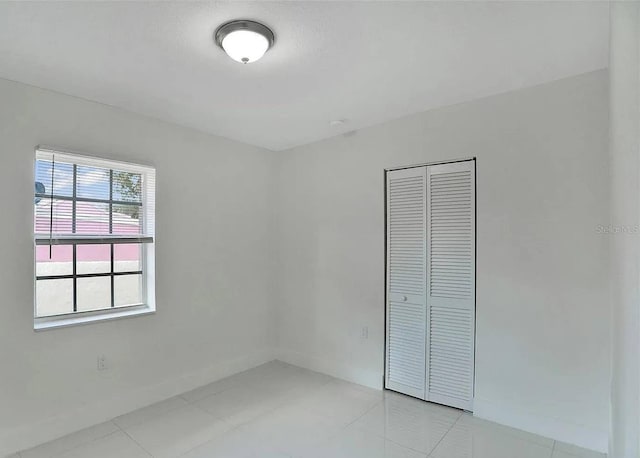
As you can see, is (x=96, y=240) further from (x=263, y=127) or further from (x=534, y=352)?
(x=534, y=352)

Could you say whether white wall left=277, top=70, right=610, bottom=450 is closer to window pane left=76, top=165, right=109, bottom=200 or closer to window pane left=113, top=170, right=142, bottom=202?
window pane left=113, top=170, right=142, bottom=202

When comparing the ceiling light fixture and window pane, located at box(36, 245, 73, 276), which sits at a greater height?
the ceiling light fixture

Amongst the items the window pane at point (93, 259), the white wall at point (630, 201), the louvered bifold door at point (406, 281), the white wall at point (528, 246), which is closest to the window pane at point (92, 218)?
the window pane at point (93, 259)

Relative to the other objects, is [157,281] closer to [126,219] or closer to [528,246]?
[126,219]

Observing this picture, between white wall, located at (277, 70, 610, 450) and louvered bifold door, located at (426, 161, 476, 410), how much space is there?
0.09 m

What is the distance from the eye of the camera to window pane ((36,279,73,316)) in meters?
2.54

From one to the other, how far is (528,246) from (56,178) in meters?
3.47

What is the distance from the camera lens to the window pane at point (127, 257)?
2958 millimetres

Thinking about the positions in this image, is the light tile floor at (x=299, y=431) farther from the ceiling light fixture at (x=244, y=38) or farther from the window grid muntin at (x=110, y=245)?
the ceiling light fixture at (x=244, y=38)

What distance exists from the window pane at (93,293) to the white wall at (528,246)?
219 cm

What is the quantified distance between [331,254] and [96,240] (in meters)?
2.11

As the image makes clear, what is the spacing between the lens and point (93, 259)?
2801mm

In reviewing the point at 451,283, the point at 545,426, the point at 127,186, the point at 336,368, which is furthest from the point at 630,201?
the point at 336,368

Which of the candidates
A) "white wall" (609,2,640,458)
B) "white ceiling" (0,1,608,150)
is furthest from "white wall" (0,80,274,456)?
"white wall" (609,2,640,458)
